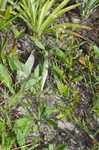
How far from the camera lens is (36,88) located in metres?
1.18

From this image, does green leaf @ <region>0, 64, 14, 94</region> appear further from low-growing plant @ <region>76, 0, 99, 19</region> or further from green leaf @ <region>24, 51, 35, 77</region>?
low-growing plant @ <region>76, 0, 99, 19</region>

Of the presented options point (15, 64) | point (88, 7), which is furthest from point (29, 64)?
point (88, 7)

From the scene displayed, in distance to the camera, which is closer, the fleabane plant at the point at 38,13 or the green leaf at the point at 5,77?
the green leaf at the point at 5,77

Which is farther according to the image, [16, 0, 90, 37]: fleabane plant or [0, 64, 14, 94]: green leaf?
[16, 0, 90, 37]: fleabane plant

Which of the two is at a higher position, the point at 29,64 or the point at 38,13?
the point at 38,13

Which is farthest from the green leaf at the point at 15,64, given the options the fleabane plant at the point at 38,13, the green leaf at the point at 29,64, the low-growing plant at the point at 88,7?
the low-growing plant at the point at 88,7

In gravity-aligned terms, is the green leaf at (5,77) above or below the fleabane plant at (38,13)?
below

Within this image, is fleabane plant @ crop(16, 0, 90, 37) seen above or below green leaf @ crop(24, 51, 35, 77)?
above

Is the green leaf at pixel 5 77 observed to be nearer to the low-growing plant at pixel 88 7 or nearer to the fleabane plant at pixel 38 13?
the fleabane plant at pixel 38 13

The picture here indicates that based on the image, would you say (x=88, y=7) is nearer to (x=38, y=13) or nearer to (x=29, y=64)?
(x=38, y=13)

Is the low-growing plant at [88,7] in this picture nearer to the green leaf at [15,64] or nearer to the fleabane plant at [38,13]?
the fleabane plant at [38,13]

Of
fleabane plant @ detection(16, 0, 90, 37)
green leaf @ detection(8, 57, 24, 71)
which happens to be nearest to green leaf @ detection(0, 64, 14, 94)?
green leaf @ detection(8, 57, 24, 71)

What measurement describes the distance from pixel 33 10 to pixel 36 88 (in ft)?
1.80

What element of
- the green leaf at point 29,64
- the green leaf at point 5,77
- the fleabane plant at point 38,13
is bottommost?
the green leaf at point 5,77
